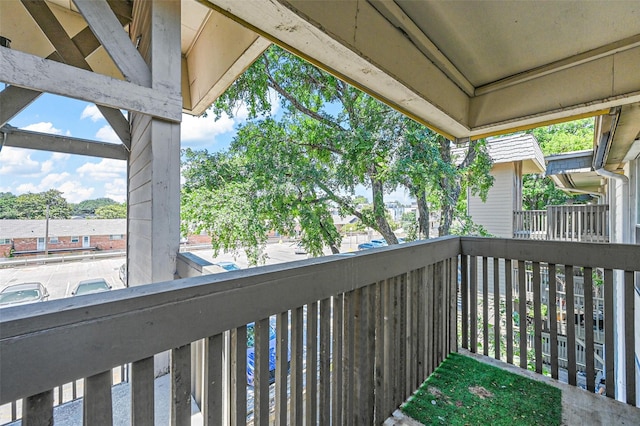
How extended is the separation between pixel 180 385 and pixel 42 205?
155 inches

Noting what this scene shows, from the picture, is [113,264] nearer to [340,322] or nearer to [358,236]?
[340,322]

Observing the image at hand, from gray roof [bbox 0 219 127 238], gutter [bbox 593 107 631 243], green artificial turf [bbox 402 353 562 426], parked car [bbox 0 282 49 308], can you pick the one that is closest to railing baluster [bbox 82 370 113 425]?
green artificial turf [bbox 402 353 562 426]

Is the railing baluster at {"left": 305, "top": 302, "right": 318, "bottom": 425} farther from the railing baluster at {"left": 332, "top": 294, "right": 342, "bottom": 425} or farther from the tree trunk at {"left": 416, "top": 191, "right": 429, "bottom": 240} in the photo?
the tree trunk at {"left": 416, "top": 191, "right": 429, "bottom": 240}

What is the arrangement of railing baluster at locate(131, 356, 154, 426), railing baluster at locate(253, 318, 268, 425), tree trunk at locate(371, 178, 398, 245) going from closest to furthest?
railing baluster at locate(131, 356, 154, 426) → railing baluster at locate(253, 318, 268, 425) → tree trunk at locate(371, 178, 398, 245)

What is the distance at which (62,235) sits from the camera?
3.69 m

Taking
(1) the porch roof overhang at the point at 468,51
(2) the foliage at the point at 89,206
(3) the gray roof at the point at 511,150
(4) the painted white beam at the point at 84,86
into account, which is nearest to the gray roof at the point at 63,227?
(2) the foliage at the point at 89,206

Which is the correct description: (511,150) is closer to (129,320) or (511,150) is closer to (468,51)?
(468,51)

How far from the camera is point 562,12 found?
1.37 m

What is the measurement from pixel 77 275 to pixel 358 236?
693 cm

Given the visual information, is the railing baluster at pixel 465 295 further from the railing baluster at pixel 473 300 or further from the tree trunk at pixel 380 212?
the tree trunk at pixel 380 212

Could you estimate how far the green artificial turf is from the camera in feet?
5.20

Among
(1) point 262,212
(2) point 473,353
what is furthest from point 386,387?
(1) point 262,212

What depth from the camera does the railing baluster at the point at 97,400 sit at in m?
0.62

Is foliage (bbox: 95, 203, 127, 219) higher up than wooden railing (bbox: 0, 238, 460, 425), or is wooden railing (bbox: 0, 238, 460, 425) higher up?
foliage (bbox: 95, 203, 127, 219)
